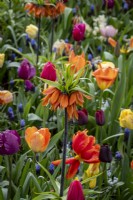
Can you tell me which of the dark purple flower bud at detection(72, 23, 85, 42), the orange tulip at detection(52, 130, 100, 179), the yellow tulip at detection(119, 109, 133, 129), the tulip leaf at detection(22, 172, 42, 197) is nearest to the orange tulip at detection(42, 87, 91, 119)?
the orange tulip at detection(52, 130, 100, 179)

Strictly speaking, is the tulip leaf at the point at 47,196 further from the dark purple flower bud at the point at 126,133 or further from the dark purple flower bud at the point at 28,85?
the dark purple flower bud at the point at 28,85

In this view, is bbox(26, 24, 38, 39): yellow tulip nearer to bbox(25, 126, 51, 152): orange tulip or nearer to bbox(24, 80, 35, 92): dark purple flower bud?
bbox(24, 80, 35, 92): dark purple flower bud

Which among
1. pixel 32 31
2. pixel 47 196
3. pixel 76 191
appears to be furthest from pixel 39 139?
pixel 32 31

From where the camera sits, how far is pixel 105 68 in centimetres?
271

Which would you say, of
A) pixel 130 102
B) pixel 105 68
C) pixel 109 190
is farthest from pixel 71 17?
pixel 109 190

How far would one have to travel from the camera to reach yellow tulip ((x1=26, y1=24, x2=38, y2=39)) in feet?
12.1

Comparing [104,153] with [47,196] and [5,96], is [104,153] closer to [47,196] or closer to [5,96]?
[47,196]

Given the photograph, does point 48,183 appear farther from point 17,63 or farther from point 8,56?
point 8,56

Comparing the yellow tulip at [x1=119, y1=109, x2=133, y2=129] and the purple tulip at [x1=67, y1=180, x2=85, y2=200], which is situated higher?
the yellow tulip at [x1=119, y1=109, x2=133, y2=129]

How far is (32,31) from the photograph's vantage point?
3.70 meters

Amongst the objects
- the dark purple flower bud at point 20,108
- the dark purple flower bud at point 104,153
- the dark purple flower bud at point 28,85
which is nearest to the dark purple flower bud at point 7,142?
the dark purple flower bud at point 104,153

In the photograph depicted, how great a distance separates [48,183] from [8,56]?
1.70 meters

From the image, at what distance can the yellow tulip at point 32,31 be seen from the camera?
3.69 m

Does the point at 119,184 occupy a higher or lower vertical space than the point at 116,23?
lower
